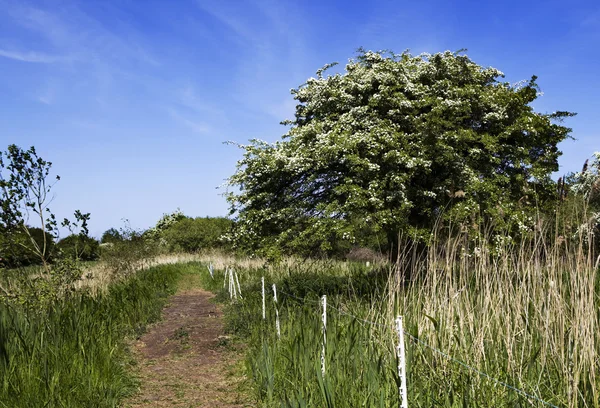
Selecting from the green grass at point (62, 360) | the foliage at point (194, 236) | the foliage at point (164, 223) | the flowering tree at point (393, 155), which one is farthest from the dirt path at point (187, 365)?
the foliage at point (164, 223)

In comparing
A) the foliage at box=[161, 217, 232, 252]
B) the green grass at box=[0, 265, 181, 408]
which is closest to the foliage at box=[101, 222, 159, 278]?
the green grass at box=[0, 265, 181, 408]

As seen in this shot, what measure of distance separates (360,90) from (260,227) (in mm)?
4060

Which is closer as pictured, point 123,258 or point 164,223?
point 123,258

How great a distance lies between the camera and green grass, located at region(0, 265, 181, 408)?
547 cm

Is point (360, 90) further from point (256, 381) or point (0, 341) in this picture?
point (0, 341)

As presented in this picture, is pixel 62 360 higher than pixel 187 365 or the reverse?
higher

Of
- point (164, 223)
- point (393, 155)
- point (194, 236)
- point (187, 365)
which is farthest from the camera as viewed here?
point (164, 223)

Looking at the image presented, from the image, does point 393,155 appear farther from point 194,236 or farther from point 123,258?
point 194,236

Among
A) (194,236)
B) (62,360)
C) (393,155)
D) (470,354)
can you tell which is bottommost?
(62,360)

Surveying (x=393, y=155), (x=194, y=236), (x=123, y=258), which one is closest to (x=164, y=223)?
(x=194, y=236)

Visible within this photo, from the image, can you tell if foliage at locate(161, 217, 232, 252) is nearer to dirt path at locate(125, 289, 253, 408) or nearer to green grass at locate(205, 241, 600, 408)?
dirt path at locate(125, 289, 253, 408)

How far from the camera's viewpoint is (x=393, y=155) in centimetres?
1115

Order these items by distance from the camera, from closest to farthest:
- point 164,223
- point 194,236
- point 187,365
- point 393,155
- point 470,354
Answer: point 470,354, point 187,365, point 393,155, point 194,236, point 164,223

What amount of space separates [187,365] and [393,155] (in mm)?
Result: 5770
